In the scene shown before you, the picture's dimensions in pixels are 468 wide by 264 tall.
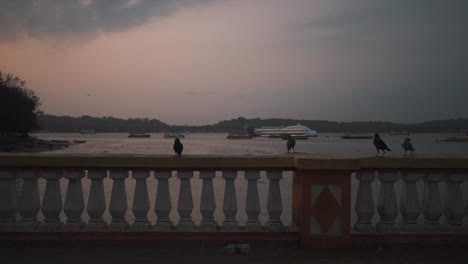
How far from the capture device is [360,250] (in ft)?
16.3

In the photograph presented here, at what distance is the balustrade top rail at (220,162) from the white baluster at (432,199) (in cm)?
16

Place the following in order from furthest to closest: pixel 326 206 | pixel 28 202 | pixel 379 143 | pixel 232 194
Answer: pixel 379 143 < pixel 232 194 < pixel 28 202 < pixel 326 206

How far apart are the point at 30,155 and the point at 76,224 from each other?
3.15 feet

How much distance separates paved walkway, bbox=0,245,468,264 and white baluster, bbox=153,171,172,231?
267 millimetres

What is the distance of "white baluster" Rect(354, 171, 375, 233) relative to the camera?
5094 millimetres

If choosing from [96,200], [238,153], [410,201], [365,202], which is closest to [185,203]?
[96,200]

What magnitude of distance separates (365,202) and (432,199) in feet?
2.63

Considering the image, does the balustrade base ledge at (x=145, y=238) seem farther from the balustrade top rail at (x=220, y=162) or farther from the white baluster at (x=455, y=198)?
the white baluster at (x=455, y=198)

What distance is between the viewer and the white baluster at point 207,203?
5059 millimetres

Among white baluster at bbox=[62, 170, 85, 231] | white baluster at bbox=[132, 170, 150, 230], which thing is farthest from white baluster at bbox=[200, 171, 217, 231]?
white baluster at bbox=[62, 170, 85, 231]

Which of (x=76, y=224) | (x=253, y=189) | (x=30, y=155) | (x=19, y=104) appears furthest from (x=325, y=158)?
(x=19, y=104)

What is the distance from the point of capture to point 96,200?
5.02 m

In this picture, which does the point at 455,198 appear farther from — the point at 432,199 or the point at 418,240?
the point at 418,240

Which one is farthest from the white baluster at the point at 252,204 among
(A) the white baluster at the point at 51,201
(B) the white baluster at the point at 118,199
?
(A) the white baluster at the point at 51,201
